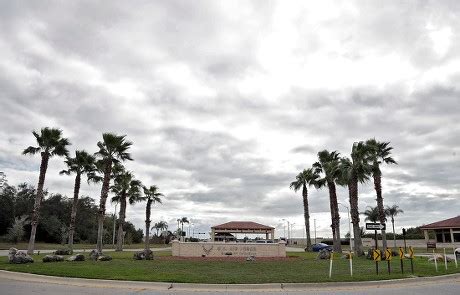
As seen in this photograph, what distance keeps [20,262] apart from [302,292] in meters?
15.3

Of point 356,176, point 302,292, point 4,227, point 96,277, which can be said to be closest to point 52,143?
point 96,277

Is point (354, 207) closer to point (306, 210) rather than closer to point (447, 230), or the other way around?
point (306, 210)

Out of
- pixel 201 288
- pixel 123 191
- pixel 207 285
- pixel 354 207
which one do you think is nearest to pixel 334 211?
pixel 354 207

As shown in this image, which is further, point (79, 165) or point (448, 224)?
point (448, 224)

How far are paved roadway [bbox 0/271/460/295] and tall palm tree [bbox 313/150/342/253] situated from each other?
23.3 meters

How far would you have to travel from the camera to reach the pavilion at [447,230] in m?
58.7

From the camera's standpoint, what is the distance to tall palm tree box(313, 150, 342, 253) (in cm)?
4127

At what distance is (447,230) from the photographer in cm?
6119

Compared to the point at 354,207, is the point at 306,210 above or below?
above

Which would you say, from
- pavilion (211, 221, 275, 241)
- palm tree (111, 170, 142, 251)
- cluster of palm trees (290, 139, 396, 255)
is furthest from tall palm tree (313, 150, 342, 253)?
palm tree (111, 170, 142, 251)

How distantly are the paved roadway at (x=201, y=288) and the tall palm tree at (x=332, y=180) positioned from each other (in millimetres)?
23324

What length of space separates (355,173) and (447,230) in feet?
115

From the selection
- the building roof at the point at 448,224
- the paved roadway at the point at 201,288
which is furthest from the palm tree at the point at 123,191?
the building roof at the point at 448,224

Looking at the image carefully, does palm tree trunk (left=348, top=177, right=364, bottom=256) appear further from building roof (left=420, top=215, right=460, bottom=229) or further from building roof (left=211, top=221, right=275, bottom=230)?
building roof (left=420, top=215, right=460, bottom=229)
